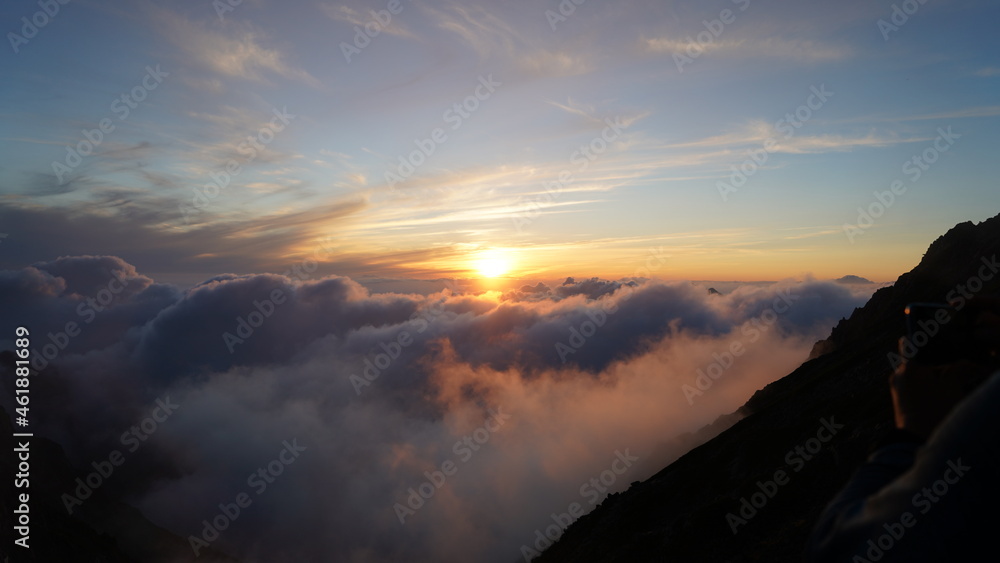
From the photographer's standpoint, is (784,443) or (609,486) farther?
(609,486)

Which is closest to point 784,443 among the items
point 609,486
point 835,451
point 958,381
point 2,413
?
point 835,451

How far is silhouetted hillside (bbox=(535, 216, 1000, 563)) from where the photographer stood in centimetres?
3177

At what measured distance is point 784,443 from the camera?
50.0 meters

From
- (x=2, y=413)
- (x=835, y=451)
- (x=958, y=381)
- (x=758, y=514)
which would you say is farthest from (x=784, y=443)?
(x=2, y=413)

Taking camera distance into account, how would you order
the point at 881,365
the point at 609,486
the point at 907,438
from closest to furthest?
the point at 907,438 < the point at 881,365 < the point at 609,486

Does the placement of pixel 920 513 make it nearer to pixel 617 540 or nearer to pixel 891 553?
pixel 891 553

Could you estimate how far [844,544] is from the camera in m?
2.20

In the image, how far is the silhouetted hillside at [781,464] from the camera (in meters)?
31.8

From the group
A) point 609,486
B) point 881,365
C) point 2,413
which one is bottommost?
point 609,486

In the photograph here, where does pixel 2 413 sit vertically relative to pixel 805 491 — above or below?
above

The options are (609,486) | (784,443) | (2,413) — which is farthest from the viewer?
(609,486)

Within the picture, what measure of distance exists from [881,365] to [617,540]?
38.1 m

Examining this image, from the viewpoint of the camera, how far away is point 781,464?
42.8 metres

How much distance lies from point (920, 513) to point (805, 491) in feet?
128
